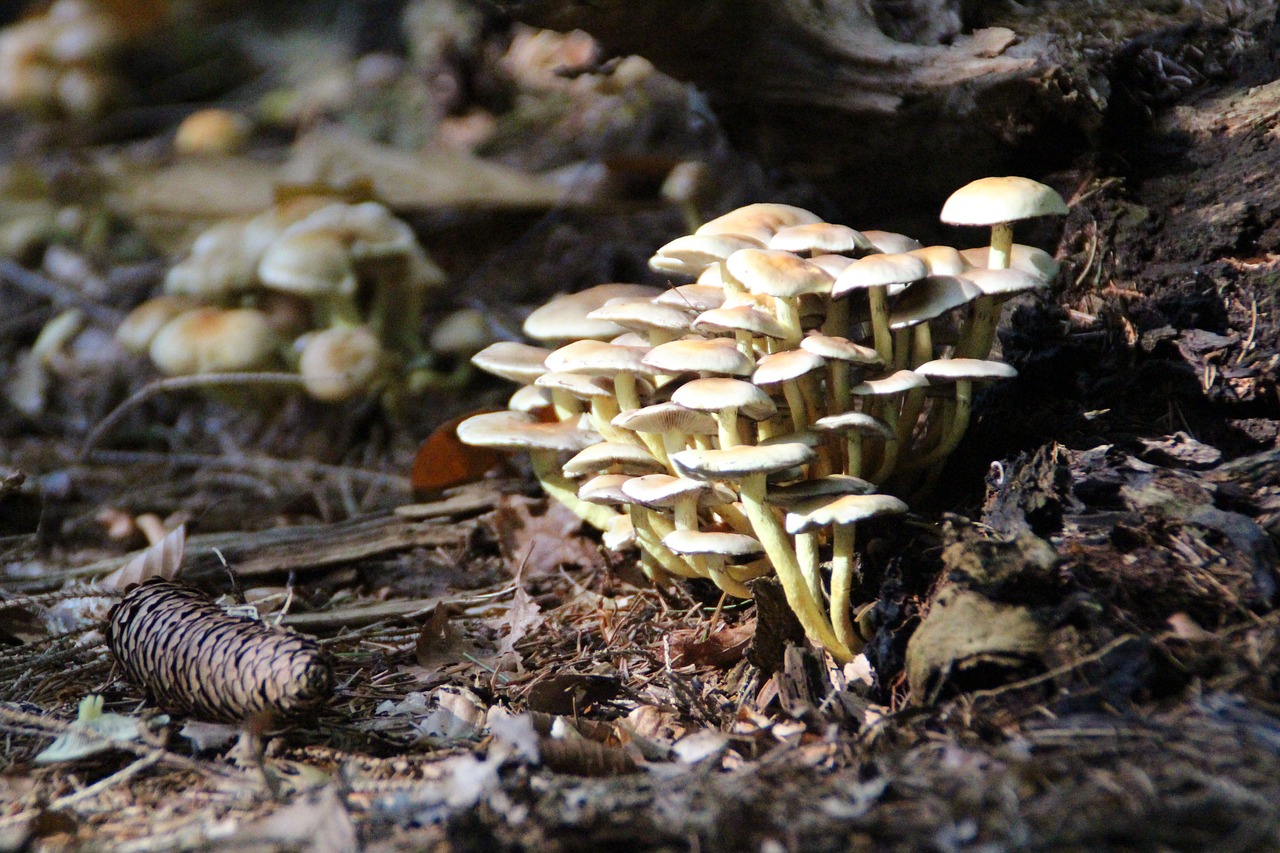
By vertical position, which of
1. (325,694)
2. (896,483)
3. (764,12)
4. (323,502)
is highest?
(764,12)

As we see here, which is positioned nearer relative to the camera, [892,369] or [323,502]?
[892,369]

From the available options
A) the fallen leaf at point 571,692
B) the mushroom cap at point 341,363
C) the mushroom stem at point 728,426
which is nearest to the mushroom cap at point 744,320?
the mushroom stem at point 728,426

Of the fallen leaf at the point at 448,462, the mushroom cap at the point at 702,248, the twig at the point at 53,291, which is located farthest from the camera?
the twig at the point at 53,291

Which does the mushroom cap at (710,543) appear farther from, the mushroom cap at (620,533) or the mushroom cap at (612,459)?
the mushroom cap at (620,533)

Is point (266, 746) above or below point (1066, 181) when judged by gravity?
below

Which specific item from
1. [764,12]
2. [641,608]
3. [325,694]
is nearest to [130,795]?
[325,694]

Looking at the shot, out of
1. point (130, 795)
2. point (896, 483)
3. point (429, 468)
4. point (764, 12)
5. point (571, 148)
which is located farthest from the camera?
point (571, 148)

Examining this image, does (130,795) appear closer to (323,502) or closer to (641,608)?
(641,608)
